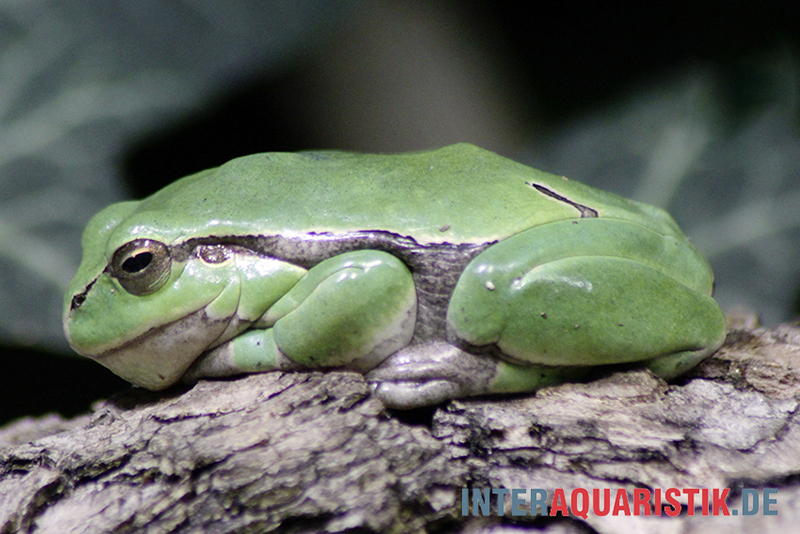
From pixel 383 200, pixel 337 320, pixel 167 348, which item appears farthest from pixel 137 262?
pixel 383 200

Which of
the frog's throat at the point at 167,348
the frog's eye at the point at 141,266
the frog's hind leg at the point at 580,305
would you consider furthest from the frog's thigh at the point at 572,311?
the frog's eye at the point at 141,266

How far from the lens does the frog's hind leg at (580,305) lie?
1.35 metres

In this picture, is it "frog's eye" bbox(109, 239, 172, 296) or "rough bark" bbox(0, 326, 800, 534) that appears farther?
"frog's eye" bbox(109, 239, 172, 296)

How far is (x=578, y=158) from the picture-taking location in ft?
8.98

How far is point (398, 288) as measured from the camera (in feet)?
4.57

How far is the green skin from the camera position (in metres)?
1.37

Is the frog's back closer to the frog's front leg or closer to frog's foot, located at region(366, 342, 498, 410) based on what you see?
the frog's front leg

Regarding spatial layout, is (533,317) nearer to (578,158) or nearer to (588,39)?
(578,158)

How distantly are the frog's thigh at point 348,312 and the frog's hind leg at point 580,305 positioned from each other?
140mm

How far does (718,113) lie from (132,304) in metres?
2.42

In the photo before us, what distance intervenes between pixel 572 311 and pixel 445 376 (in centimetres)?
32

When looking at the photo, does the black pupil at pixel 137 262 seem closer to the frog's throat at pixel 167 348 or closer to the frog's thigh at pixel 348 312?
the frog's throat at pixel 167 348

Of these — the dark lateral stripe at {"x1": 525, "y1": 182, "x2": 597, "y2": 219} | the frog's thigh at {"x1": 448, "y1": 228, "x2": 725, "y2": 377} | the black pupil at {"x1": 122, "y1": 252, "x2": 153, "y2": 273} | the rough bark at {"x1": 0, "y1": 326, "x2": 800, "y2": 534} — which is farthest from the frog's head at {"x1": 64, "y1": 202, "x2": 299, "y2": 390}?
the dark lateral stripe at {"x1": 525, "y1": 182, "x2": 597, "y2": 219}

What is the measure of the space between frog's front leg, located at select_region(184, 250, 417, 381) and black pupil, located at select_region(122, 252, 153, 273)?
277 mm
